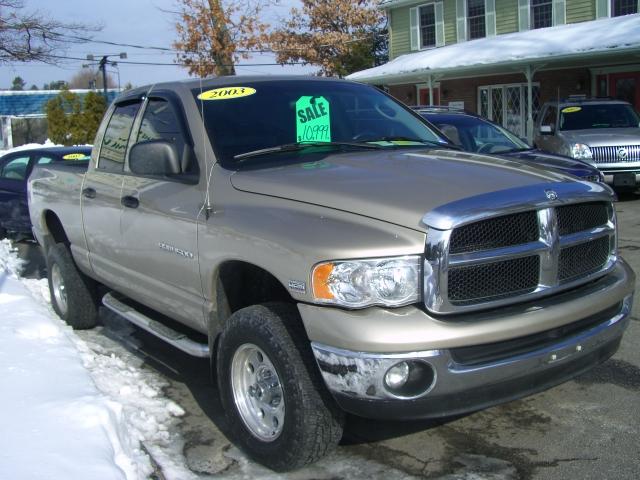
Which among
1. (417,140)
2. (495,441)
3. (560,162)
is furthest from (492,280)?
(560,162)

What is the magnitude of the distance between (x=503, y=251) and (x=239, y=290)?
4.76ft

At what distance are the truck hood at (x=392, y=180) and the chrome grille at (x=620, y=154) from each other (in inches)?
368

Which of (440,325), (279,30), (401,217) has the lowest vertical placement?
(440,325)

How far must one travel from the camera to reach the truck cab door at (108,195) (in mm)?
4957

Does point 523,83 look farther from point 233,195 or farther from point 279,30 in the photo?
point 233,195

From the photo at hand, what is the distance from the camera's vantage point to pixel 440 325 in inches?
117

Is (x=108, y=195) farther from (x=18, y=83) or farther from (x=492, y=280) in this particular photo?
(x=18, y=83)

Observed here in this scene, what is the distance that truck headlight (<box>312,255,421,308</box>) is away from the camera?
3.00 m

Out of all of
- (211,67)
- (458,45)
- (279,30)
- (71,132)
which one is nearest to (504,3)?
(458,45)

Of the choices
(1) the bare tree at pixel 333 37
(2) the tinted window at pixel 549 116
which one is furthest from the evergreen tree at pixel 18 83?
(2) the tinted window at pixel 549 116

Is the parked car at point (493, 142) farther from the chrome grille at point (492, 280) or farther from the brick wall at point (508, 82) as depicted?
the brick wall at point (508, 82)

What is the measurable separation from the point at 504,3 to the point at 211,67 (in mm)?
11933

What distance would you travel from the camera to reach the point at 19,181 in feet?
36.3

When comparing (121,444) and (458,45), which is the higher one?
(458,45)
